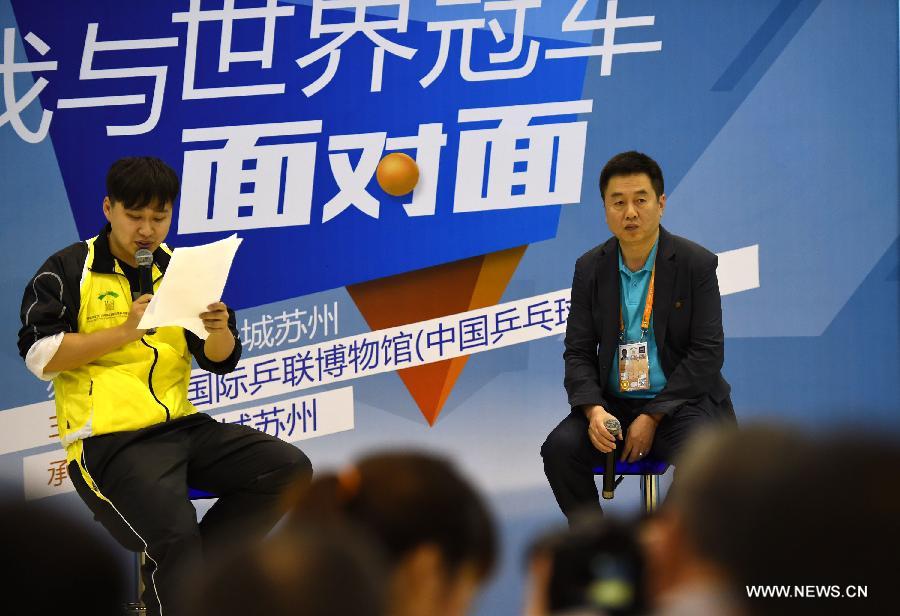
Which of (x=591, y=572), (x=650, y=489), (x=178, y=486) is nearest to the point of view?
(x=591, y=572)

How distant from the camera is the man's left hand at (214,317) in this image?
9.00 feet

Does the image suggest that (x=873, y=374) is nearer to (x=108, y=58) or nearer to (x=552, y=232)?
(x=552, y=232)

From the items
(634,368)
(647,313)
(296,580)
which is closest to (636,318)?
(647,313)

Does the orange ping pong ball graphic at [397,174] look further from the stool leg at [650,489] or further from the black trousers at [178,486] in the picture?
the stool leg at [650,489]

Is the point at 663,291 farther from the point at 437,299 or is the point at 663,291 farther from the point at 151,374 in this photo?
the point at 151,374

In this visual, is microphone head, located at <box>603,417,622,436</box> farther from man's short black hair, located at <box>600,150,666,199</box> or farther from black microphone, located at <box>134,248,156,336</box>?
black microphone, located at <box>134,248,156,336</box>

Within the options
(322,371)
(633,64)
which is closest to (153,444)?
(322,371)

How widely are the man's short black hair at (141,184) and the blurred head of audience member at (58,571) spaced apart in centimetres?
190

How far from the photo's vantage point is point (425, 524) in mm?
932

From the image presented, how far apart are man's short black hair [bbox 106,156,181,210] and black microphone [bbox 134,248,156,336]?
12cm

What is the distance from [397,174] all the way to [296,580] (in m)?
3.24

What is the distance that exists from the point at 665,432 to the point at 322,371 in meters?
1.52

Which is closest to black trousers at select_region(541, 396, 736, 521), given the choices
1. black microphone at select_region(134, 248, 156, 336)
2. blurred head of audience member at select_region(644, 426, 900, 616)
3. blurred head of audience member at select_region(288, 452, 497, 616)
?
black microphone at select_region(134, 248, 156, 336)

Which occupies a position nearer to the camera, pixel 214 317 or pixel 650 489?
pixel 214 317
